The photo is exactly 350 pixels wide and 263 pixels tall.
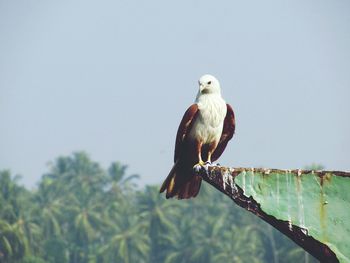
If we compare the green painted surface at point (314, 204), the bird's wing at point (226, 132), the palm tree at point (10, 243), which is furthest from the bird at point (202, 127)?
the palm tree at point (10, 243)

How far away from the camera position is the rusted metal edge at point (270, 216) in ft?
15.6

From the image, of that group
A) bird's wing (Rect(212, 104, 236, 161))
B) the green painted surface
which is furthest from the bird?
the green painted surface

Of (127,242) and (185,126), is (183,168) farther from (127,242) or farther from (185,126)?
(127,242)

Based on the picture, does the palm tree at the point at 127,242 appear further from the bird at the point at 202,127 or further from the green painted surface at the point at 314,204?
the green painted surface at the point at 314,204

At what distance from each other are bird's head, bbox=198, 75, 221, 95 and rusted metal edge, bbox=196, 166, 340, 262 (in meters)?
2.99

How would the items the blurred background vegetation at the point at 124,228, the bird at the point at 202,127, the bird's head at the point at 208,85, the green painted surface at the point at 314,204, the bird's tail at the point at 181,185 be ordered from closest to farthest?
the green painted surface at the point at 314,204 → the bird's tail at the point at 181,185 → the bird at the point at 202,127 → the bird's head at the point at 208,85 → the blurred background vegetation at the point at 124,228

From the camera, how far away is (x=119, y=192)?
70.4 metres

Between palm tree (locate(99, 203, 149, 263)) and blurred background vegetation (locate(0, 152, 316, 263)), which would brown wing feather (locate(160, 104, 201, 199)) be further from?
palm tree (locate(99, 203, 149, 263))

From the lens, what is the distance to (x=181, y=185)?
7797mm

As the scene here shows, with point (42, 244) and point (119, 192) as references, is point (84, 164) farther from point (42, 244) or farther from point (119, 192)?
point (42, 244)

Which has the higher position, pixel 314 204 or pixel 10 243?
pixel 10 243

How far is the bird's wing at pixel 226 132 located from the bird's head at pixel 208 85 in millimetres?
183

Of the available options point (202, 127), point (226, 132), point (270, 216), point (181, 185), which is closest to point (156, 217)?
point (226, 132)

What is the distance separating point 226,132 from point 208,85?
52cm
